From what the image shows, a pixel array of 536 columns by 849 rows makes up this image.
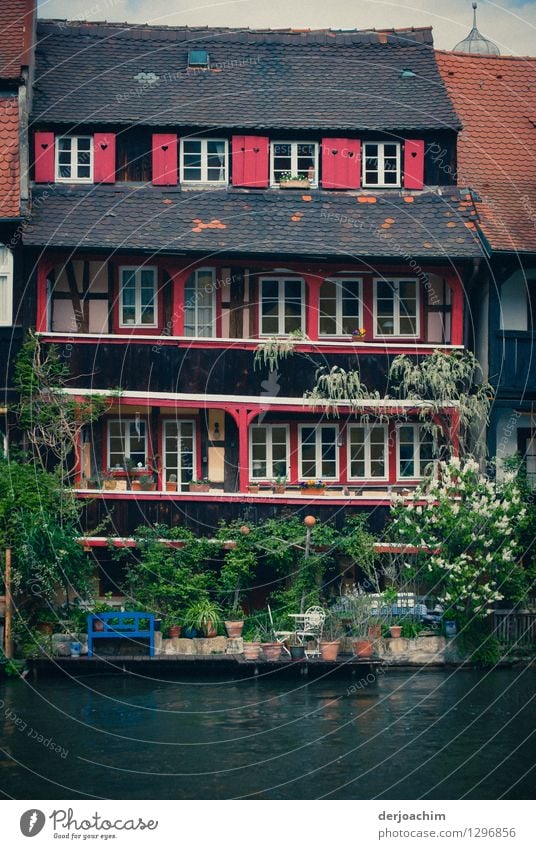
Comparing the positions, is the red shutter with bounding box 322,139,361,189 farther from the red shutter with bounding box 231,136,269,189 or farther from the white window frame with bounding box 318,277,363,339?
the white window frame with bounding box 318,277,363,339

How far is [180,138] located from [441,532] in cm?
1182

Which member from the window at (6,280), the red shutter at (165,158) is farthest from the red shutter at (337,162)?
the window at (6,280)

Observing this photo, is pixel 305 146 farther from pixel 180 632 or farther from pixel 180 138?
pixel 180 632

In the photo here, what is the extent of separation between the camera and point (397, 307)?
46562 mm

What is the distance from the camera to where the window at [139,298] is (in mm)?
46094

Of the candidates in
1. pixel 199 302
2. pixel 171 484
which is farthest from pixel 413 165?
pixel 171 484

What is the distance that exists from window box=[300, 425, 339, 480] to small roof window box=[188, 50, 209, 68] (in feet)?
31.5

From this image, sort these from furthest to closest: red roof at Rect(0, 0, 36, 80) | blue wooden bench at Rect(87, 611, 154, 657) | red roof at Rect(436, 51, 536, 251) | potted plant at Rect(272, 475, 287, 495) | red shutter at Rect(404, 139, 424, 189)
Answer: red shutter at Rect(404, 139, 424, 189), red roof at Rect(436, 51, 536, 251), red roof at Rect(0, 0, 36, 80), potted plant at Rect(272, 475, 287, 495), blue wooden bench at Rect(87, 611, 154, 657)

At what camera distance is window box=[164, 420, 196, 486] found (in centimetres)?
4584

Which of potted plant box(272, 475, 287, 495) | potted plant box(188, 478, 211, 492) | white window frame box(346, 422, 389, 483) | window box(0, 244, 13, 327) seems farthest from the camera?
white window frame box(346, 422, 389, 483)

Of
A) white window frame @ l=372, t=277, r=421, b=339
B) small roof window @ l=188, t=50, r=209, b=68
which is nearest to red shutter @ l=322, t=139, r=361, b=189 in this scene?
white window frame @ l=372, t=277, r=421, b=339

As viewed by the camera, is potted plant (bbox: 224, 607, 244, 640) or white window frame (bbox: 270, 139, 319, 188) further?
white window frame (bbox: 270, 139, 319, 188)

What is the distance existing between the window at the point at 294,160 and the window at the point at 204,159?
122 cm

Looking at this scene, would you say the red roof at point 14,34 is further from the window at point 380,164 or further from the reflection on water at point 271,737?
the reflection on water at point 271,737
